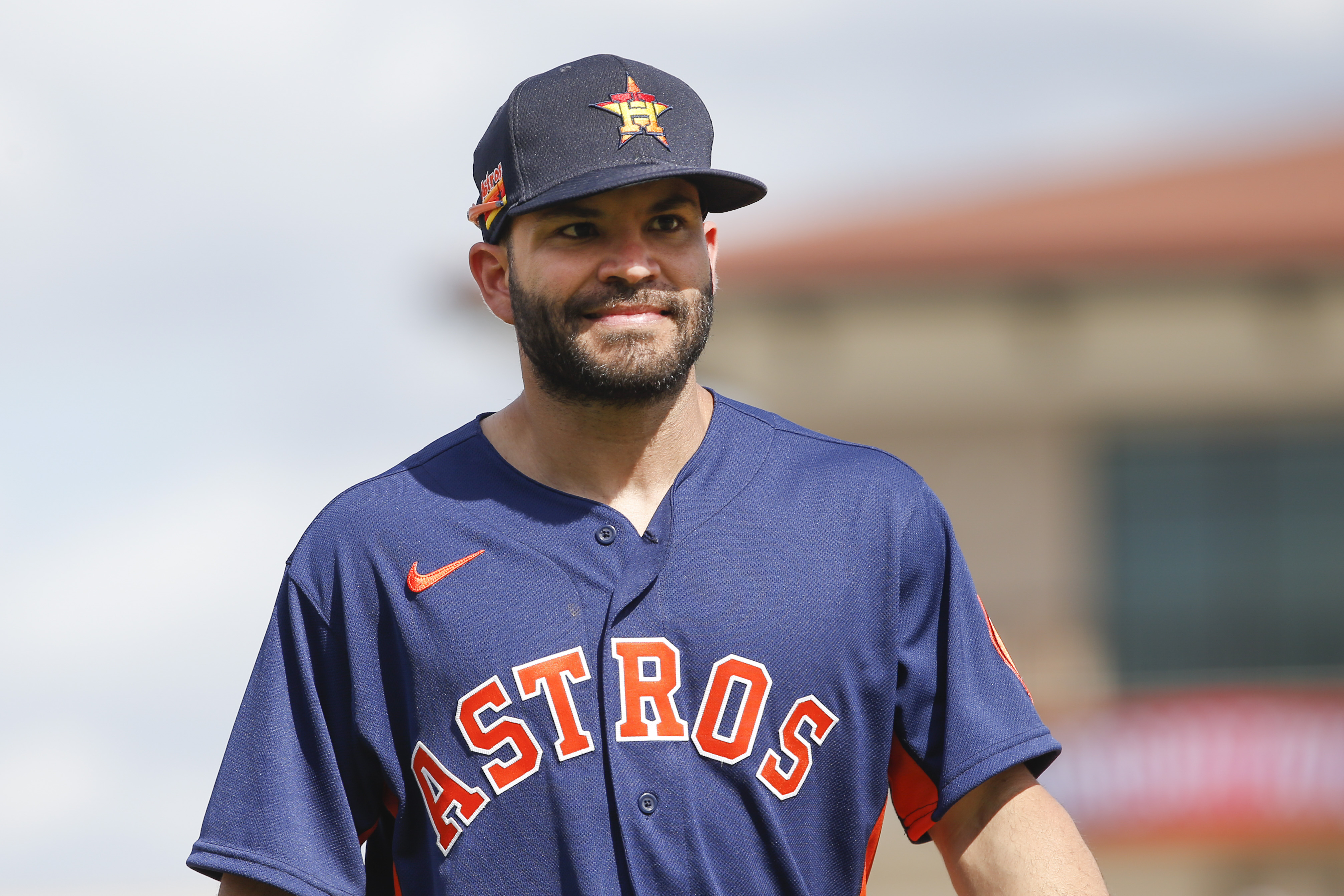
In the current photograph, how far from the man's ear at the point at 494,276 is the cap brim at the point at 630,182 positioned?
189mm

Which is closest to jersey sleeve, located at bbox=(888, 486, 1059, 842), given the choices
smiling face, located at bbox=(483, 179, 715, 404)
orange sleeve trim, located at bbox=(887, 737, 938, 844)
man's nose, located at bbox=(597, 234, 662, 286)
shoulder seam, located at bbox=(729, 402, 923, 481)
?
orange sleeve trim, located at bbox=(887, 737, 938, 844)

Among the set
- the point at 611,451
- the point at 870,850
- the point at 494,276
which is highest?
the point at 494,276

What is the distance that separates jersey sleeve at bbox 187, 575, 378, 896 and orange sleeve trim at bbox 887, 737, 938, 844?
933 mm

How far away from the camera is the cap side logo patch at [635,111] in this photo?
2805mm

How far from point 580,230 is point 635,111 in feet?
0.74

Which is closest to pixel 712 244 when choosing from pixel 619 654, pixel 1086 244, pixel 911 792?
pixel 619 654

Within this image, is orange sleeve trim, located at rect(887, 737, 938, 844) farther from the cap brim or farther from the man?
the cap brim

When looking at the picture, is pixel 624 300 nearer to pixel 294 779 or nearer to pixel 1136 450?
pixel 294 779

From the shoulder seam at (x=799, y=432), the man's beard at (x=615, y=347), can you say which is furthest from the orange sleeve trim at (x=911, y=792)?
the man's beard at (x=615, y=347)

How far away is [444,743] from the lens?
2.76 metres

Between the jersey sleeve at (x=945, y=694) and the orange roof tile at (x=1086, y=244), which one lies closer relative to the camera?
the jersey sleeve at (x=945, y=694)

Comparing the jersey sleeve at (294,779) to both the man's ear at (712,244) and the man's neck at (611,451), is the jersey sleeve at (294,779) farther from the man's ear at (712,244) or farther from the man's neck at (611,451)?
the man's ear at (712,244)

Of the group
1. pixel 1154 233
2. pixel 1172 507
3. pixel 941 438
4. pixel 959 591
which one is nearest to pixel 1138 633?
pixel 1172 507

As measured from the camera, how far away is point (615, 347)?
9.27 ft
